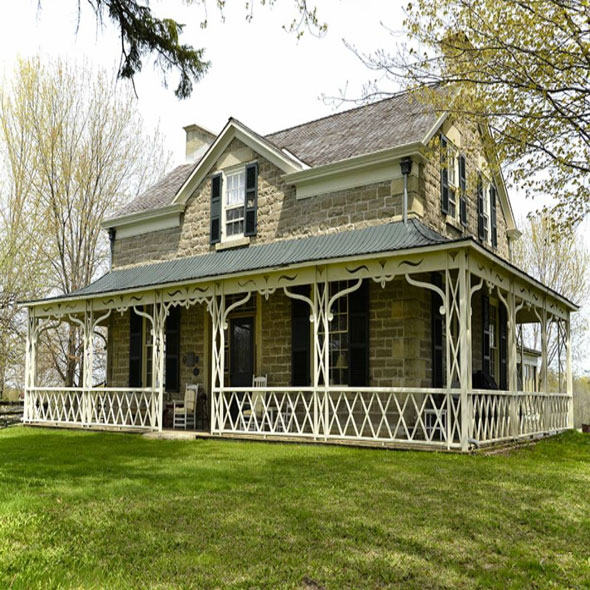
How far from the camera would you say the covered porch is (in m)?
9.18

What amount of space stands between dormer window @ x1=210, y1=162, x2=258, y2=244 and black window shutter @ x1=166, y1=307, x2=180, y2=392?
203cm

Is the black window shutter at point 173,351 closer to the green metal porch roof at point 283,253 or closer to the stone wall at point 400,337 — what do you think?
the green metal porch roof at point 283,253

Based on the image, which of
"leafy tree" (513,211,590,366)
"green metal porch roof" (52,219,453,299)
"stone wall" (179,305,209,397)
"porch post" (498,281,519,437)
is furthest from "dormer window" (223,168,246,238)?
"leafy tree" (513,211,590,366)

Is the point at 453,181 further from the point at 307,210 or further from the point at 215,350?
the point at 215,350

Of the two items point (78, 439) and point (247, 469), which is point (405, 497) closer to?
point (247, 469)

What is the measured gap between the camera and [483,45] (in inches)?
361

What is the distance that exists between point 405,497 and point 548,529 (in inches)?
53.4

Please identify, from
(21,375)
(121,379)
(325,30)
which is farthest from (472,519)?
(21,375)

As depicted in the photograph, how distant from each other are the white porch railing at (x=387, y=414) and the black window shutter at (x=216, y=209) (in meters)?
3.89

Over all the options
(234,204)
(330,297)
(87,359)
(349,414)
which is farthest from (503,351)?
(87,359)

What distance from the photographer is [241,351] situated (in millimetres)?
13312

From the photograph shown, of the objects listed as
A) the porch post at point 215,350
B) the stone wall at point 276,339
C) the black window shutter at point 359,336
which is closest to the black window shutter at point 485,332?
the black window shutter at point 359,336

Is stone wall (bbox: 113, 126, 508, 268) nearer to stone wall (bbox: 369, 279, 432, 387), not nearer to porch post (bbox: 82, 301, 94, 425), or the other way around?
stone wall (bbox: 369, 279, 432, 387)

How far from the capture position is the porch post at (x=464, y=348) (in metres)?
8.69
